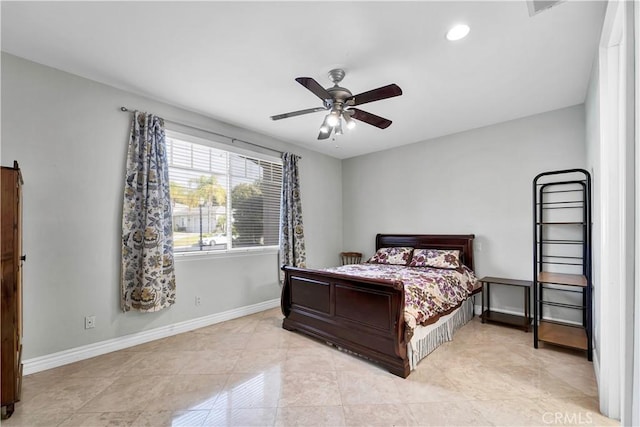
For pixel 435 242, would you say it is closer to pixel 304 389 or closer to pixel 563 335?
pixel 563 335

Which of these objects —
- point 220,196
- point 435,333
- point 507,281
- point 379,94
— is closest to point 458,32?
point 379,94

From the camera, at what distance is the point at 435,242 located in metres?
4.47

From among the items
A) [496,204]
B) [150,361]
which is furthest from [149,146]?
[496,204]

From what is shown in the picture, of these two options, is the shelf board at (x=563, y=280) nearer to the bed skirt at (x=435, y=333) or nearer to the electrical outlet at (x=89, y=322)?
the bed skirt at (x=435, y=333)

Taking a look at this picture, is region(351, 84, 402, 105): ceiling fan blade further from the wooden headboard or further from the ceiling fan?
the wooden headboard

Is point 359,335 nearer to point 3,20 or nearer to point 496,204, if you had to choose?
point 496,204

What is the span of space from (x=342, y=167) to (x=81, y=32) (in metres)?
4.40

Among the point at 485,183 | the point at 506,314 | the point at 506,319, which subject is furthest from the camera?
the point at 485,183

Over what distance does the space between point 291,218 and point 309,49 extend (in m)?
2.69

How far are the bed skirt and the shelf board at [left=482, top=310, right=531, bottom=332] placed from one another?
0.75 ft

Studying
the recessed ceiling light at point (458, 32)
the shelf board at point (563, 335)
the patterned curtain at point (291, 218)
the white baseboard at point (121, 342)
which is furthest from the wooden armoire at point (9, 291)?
the shelf board at point (563, 335)

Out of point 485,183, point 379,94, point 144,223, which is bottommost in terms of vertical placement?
point 144,223

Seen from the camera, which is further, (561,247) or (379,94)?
(561,247)

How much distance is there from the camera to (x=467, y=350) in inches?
115
